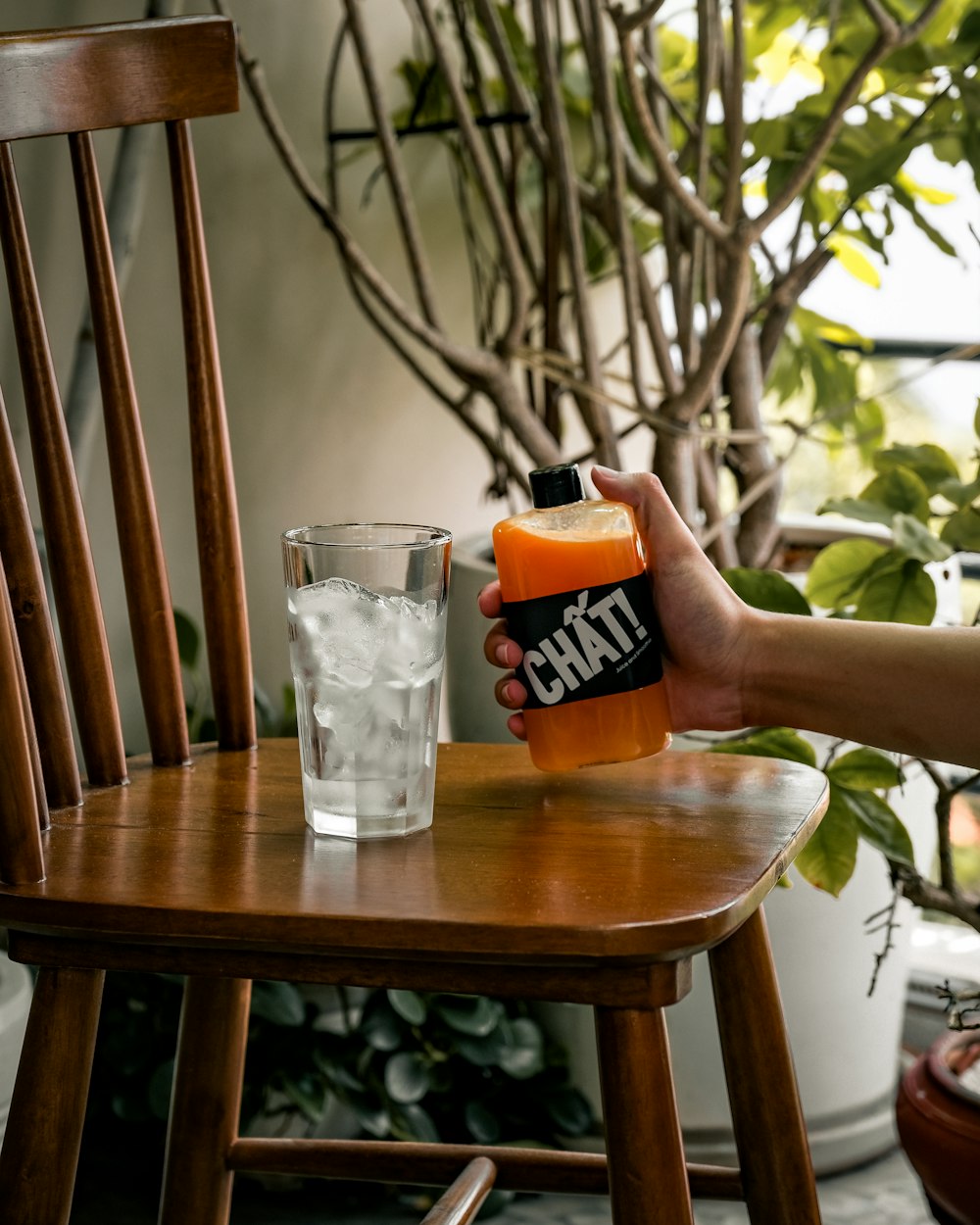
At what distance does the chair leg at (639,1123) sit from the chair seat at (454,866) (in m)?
0.04

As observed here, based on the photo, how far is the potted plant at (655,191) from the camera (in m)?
1.15

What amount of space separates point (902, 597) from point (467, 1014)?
60cm

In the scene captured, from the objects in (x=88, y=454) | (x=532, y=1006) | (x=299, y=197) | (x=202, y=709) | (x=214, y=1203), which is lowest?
(x=532, y=1006)

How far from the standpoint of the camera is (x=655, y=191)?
1360 mm

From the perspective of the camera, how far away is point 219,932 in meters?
0.52

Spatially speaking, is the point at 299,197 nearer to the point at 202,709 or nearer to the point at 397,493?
the point at 397,493

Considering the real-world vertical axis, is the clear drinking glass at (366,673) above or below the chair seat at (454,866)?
above

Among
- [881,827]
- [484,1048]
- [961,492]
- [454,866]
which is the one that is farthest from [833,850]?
[484,1048]

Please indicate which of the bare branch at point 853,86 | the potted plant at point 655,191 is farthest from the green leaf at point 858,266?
the bare branch at point 853,86

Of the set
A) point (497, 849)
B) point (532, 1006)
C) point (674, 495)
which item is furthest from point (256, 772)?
point (532, 1006)

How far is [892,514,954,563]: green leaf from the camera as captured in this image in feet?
2.95

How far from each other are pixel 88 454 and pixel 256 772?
642mm

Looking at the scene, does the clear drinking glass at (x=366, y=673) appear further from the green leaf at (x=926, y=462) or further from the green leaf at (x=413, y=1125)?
the green leaf at (x=413, y=1125)

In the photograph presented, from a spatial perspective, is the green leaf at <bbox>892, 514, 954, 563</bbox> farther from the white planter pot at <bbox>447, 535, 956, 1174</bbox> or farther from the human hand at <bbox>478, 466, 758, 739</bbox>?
the white planter pot at <bbox>447, 535, 956, 1174</bbox>
